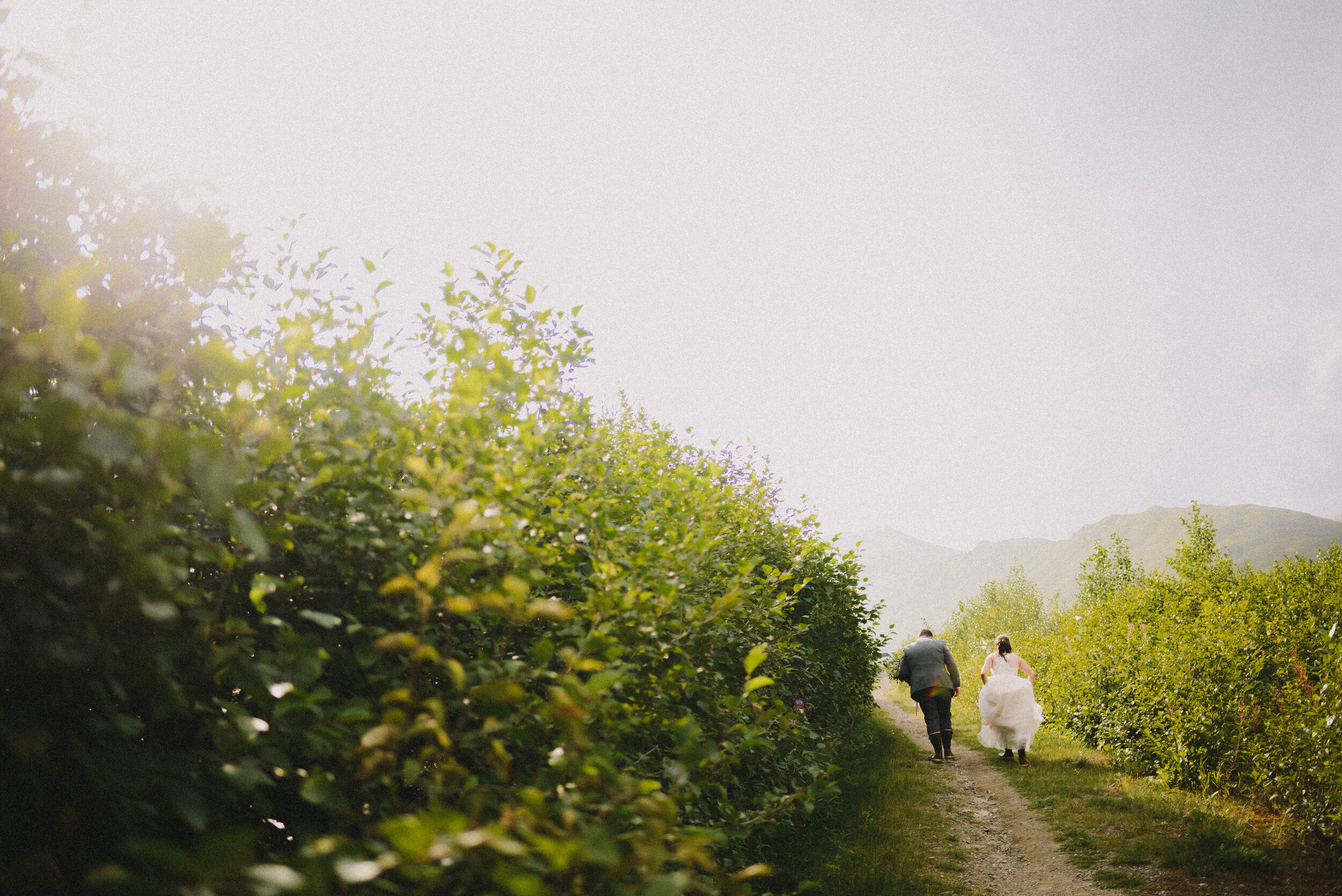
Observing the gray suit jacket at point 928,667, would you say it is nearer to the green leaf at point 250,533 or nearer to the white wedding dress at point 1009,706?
the white wedding dress at point 1009,706

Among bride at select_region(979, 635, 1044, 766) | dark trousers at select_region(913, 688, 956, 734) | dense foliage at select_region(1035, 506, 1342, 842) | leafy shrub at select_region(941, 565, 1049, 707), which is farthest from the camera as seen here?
leafy shrub at select_region(941, 565, 1049, 707)

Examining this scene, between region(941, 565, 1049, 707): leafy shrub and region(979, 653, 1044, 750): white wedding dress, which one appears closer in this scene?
region(979, 653, 1044, 750): white wedding dress

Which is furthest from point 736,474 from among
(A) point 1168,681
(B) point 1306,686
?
(B) point 1306,686

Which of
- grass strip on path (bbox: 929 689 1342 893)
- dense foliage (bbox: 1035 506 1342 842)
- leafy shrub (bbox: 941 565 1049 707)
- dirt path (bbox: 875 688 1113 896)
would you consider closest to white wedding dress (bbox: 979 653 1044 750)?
dirt path (bbox: 875 688 1113 896)

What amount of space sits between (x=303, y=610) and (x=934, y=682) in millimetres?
9548

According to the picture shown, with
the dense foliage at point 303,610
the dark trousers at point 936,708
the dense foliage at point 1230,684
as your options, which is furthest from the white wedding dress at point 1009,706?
the dense foliage at point 303,610

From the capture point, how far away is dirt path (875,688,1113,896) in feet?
16.6

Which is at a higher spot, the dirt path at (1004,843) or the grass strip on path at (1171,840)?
the grass strip on path at (1171,840)

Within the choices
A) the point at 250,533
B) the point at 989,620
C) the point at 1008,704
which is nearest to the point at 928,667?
the point at 1008,704

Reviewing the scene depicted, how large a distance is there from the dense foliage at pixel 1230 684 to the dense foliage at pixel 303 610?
5.68 metres

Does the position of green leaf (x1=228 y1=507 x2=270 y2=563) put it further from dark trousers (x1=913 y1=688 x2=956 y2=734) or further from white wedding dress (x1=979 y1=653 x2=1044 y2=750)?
white wedding dress (x1=979 y1=653 x2=1044 y2=750)

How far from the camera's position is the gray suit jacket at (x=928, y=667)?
9.33 meters

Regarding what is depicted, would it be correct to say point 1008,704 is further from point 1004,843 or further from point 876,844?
point 876,844

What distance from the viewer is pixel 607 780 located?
1381 mm
